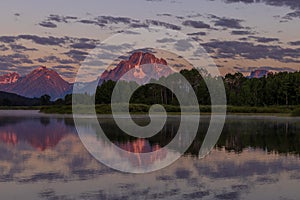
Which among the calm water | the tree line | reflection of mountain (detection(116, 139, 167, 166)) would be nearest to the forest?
the tree line

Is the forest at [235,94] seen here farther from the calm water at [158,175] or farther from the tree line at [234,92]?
the calm water at [158,175]

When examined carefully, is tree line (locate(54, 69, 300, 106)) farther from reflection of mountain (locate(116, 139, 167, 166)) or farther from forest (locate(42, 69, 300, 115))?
reflection of mountain (locate(116, 139, 167, 166))

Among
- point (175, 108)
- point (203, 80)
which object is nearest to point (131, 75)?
point (203, 80)

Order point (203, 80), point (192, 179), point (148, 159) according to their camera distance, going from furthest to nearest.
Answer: point (203, 80) → point (148, 159) → point (192, 179)

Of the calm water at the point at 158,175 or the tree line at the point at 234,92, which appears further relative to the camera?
the tree line at the point at 234,92

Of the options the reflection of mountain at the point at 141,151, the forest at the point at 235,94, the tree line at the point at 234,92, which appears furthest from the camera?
the tree line at the point at 234,92

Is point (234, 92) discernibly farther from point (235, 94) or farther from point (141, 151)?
point (141, 151)

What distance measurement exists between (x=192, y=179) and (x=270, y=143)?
54.8 feet

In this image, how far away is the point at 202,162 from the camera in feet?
82.7

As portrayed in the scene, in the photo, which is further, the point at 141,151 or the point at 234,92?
the point at 234,92

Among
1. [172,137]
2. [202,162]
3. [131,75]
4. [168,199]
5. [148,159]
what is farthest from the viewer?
[131,75]

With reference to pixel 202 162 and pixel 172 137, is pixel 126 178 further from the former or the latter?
pixel 172 137

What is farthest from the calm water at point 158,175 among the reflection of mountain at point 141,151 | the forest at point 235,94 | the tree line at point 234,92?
the tree line at point 234,92

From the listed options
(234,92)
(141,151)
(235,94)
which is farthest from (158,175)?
(235,94)
